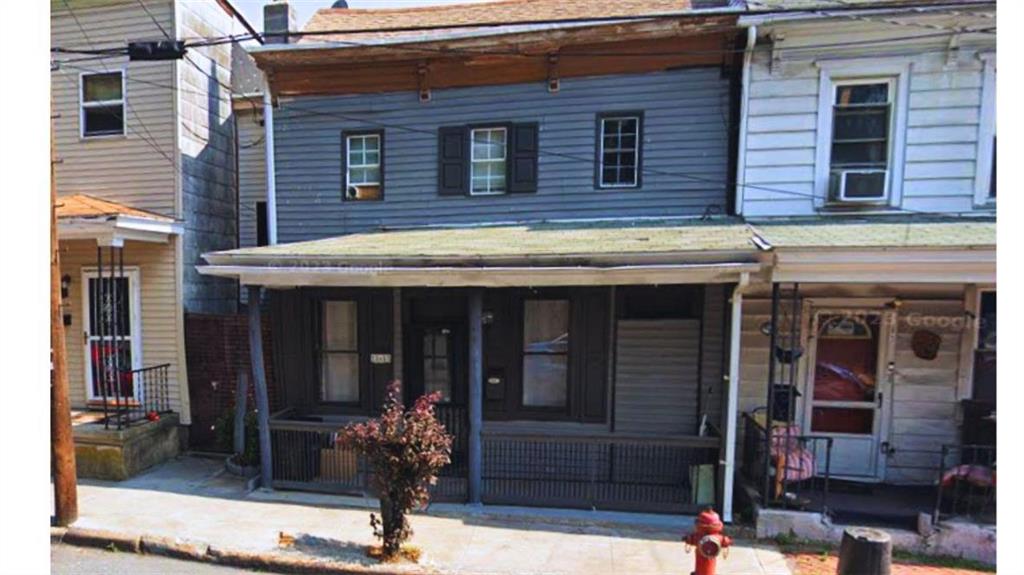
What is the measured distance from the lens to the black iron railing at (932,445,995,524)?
529cm

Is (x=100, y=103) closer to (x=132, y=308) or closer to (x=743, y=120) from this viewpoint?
(x=132, y=308)

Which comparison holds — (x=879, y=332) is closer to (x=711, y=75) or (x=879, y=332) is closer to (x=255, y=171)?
(x=711, y=75)

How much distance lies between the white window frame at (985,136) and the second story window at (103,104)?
41.2 feet

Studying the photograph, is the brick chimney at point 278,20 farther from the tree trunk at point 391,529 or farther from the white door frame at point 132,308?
the tree trunk at point 391,529

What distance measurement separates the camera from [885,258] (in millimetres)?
5027

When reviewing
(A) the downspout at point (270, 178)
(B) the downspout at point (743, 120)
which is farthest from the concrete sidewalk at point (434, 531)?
(B) the downspout at point (743, 120)

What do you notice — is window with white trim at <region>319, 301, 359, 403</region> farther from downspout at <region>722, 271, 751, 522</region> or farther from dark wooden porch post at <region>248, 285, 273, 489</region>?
downspout at <region>722, 271, 751, 522</region>

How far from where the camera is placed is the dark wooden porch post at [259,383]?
20.8ft

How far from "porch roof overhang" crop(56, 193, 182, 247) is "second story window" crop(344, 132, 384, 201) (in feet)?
9.49

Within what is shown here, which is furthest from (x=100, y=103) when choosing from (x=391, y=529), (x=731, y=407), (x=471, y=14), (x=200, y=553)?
(x=731, y=407)

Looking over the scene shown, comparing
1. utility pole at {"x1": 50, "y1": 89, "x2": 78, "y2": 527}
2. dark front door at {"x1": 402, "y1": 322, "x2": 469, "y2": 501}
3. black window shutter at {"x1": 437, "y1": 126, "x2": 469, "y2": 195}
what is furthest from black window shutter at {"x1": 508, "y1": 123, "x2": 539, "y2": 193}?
utility pole at {"x1": 50, "y1": 89, "x2": 78, "y2": 527}

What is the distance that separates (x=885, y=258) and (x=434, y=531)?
5.48 m

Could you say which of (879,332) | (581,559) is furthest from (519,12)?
(581,559)

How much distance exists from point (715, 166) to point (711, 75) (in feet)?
4.21
